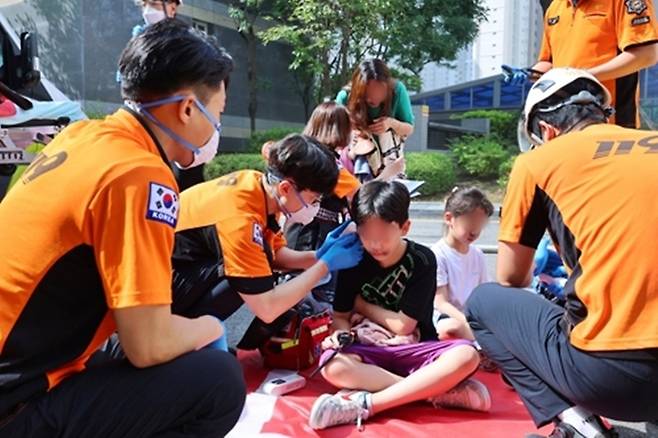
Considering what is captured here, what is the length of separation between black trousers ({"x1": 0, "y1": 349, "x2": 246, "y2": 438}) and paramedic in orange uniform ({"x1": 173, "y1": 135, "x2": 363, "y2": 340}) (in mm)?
628

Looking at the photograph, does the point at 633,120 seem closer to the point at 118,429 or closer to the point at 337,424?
the point at 337,424

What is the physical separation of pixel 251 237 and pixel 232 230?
0.07 metres

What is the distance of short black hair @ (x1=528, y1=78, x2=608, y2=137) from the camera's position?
5.82ft

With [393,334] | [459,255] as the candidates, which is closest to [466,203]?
[459,255]

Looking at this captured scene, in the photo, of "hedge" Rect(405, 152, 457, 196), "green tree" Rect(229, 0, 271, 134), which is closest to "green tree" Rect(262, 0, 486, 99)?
"green tree" Rect(229, 0, 271, 134)

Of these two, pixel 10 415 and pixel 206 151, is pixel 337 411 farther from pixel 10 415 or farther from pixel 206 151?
pixel 10 415

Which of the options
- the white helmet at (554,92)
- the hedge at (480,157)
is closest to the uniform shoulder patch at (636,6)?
the white helmet at (554,92)

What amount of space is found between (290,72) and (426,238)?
1134 centimetres

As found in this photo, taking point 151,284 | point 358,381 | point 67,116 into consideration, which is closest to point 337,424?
point 358,381

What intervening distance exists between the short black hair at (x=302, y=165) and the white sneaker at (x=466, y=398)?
0.85m

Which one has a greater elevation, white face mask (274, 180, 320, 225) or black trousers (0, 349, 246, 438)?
white face mask (274, 180, 320, 225)

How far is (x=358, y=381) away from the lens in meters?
2.17

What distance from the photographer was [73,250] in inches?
48.0

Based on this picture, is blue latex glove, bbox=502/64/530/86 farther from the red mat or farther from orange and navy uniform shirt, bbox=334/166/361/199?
the red mat
